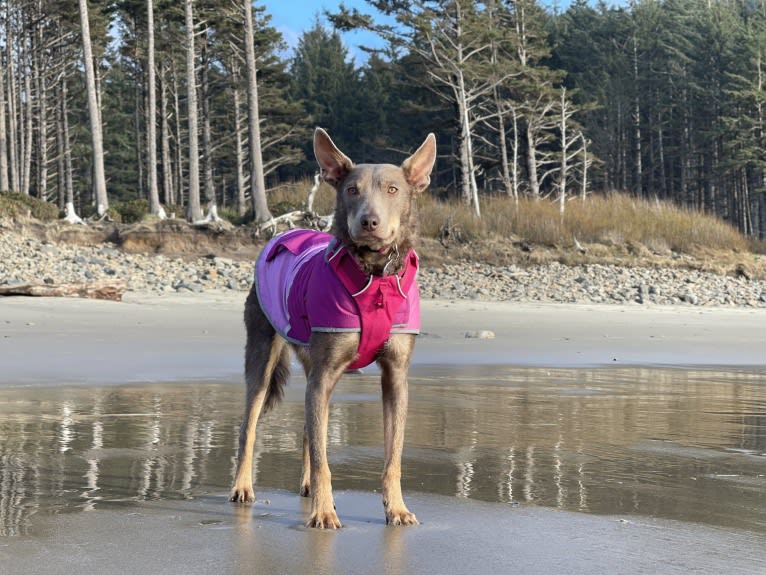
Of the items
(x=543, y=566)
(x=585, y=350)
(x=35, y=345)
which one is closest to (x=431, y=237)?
(x=585, y=350)

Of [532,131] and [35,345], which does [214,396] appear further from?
[532,131]

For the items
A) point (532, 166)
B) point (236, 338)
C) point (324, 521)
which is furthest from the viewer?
point (532, 166)

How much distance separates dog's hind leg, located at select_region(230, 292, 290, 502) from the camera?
5.64 meters

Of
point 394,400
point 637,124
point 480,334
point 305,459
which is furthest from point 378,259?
point 637,124

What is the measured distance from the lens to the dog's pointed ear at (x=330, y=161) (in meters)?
5.00

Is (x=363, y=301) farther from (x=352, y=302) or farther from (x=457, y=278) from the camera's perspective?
(x=457, y=278)

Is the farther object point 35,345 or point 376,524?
point 35,345

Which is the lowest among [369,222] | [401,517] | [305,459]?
[401,517]

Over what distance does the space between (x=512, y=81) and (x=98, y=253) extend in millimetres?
27784

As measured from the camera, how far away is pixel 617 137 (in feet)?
240

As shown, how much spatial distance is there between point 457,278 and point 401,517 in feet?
68.8

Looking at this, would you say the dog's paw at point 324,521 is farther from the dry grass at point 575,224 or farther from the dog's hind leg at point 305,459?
the dry grass at point 575,224

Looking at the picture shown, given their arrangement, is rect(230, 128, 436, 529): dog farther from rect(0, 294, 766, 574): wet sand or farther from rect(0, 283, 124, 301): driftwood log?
rect(0, 283, 124, 301): driftwood log

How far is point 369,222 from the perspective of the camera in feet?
15.4
